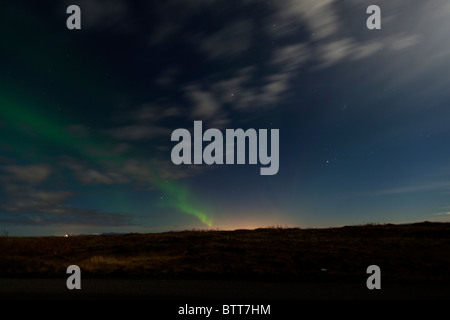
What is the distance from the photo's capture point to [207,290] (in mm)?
10227

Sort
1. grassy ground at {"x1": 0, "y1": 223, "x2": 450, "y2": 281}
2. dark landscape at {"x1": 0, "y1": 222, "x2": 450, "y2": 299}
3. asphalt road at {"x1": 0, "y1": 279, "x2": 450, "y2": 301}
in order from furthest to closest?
grassy ground at {"x1": 0, "y1": 223, "x2": 450, "y2": 281}
dark landscape at {"x1": 0, "y1": 222, "x2": 450, "y2": 299}
asphalt road at {"x1": 0, "y1": 279, "x2": 450, "y2": 301}

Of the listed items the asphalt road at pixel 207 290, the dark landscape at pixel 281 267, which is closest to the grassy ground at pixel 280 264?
the dark landscape at pixel 281 267

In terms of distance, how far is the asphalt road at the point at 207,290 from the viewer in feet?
30.4

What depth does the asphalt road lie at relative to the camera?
9.26 metres

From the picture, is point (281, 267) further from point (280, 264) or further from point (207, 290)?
point (207, 290)

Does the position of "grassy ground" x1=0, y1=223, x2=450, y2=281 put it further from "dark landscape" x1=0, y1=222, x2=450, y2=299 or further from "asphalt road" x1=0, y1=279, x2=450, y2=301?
"asphalt road" x1=0, y1=279, x2=450, y2=301

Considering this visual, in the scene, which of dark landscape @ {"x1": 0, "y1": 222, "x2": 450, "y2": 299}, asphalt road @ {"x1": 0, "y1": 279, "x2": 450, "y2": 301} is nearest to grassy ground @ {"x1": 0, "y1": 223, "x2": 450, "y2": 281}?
dark landscape @ {"x1": 0, "y1": 222, "x2": 450, "y2": 299}

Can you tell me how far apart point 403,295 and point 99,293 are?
8509 millimetres

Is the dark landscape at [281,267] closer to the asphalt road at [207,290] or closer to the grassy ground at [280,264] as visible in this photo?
the grassy ground at [280,264]

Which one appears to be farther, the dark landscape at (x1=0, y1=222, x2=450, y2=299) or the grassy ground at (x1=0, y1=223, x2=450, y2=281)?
the grassy ground at (x1=0, y1=223, x2=450, y2=281)

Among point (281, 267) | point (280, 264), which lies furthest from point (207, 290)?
point (280, 264)

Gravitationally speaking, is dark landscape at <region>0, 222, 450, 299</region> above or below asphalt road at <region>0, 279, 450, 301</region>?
below
